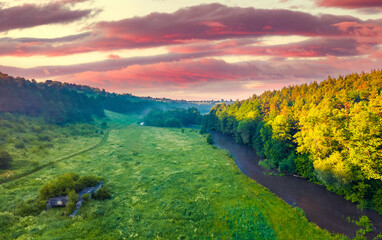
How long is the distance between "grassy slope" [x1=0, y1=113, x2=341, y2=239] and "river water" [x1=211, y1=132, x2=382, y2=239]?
3357 millimetres

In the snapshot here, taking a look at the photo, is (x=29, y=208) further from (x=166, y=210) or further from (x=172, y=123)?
(x=172, y=123)

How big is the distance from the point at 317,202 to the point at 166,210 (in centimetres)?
3138

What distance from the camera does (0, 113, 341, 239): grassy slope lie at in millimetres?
25875

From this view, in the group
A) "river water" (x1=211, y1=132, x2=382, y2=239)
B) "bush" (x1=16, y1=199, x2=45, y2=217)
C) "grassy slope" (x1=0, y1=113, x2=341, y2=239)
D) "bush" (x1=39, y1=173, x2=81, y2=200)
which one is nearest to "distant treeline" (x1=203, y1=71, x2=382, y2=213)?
"river water" (x1=211, y1=132, x2=382, y2=239)

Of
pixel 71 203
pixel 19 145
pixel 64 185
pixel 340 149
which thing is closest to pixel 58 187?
pixel 64 185

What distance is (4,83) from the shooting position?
10469 centimetres

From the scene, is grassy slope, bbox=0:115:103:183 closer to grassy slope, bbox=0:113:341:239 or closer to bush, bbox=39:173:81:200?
grassy slope, bbox=0:113:341:239

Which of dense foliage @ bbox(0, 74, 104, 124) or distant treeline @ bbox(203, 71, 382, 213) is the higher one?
dense foliage @ bbox(0, 74, 104, 124)

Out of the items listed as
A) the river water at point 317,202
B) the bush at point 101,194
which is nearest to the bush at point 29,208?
the bush at point 101,194

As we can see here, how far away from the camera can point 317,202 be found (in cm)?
3794

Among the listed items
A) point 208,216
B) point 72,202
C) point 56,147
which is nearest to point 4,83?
point 56,147

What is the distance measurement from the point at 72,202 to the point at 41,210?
A: 5.21 m

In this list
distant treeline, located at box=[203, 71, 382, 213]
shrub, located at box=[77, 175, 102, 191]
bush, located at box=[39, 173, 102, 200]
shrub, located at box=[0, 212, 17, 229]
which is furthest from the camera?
shrub, located at box=[77, 175, 102, 191]

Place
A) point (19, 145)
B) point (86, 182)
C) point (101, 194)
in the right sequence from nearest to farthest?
point (101, 194) → point (86, 182) → point (19, 145)
